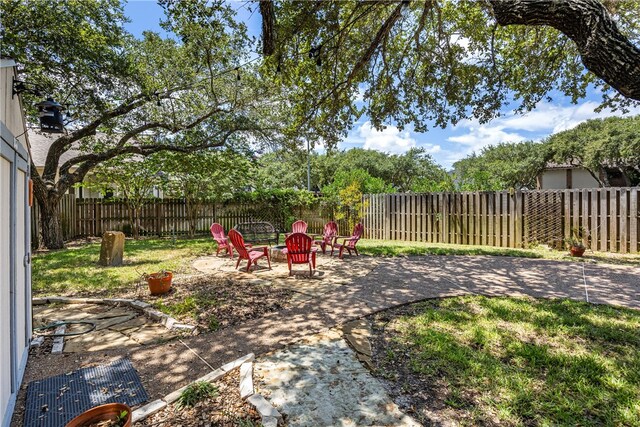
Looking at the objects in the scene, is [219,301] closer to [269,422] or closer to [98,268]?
[269,422]

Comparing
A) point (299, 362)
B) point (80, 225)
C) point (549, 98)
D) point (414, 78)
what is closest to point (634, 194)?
point (549, 98)

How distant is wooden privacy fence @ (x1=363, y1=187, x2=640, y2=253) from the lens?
798 centimetres

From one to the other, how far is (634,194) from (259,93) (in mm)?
10493

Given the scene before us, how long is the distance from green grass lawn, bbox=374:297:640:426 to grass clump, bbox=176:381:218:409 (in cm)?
134

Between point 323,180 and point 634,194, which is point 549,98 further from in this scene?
point 323,180

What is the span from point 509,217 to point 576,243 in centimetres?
191

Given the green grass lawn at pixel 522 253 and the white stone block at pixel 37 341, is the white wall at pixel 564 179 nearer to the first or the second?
the green grass lawn at pixel 522 253

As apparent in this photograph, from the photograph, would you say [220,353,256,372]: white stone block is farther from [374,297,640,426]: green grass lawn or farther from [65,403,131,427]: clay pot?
[374,297,640,426]: green grass lawn

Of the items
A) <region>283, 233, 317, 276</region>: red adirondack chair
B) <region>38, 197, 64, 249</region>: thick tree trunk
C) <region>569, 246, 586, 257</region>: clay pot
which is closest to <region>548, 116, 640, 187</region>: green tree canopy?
<region>569, 246, 586, 257</region>: clay pot

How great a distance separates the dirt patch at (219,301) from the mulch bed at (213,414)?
1.47 m

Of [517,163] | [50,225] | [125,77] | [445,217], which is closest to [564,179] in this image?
[517,163]

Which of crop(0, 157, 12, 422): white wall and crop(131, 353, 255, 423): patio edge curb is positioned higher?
crop(0, 157, 12, 422): white wall

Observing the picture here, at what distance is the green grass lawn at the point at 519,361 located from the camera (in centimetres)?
214

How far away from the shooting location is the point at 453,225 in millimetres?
10695
